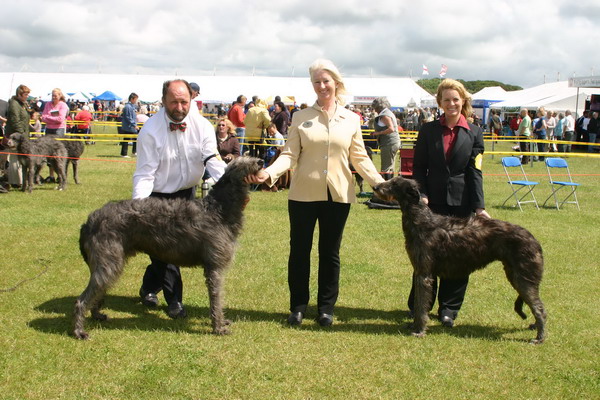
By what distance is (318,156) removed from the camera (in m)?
4.91

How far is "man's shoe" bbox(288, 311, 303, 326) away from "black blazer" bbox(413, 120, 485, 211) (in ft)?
5.52

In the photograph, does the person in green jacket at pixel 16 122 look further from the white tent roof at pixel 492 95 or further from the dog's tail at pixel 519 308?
the white tent roof at pixel 492 95

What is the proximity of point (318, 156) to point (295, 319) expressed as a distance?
5.13ft

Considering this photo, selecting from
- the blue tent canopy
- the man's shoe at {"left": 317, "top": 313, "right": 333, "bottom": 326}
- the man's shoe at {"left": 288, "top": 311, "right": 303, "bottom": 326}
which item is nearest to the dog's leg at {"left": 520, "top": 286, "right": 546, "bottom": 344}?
the man's shoe at {"left": 317, "top": 313, "right": 333, "bottom": 326}

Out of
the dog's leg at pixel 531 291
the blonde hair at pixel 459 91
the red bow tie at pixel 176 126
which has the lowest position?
the dog's leg at pixel 531 291

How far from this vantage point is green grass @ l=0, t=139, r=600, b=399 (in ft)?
13.0

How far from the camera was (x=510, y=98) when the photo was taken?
129 ft

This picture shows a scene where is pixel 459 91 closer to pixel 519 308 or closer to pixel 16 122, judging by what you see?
pixel 519 308

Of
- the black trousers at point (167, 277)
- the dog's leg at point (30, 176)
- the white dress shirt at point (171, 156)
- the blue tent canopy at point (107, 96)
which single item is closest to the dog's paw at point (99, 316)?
the black trousers at point (167, 277)

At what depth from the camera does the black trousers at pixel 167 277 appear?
5179mm

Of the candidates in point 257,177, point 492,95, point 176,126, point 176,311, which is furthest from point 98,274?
point 492,95

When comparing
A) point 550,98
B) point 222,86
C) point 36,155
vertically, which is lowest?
point 36,155

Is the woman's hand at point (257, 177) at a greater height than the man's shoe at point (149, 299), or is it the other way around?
the woman's hand at point (257, 177)

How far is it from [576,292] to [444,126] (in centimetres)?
268
